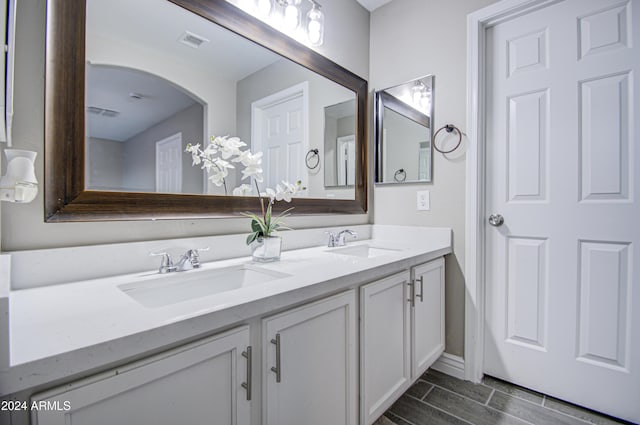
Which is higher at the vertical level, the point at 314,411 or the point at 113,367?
the point at 113,367

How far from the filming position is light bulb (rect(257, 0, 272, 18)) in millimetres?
1422

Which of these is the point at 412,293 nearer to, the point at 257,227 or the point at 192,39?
the point at 257,227

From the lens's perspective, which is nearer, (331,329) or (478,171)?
(331,329)

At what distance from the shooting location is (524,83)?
1597 mm

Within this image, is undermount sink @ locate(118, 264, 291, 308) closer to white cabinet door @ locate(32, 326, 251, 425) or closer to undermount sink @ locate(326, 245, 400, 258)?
white cabinet door @ locate(32, 326, 251, 425)

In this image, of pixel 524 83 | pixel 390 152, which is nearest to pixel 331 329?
pixel 390 152

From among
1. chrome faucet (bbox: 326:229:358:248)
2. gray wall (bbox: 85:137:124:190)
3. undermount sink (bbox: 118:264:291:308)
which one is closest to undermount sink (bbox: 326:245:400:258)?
chrome faucet (bbox: 326:229:358:248)

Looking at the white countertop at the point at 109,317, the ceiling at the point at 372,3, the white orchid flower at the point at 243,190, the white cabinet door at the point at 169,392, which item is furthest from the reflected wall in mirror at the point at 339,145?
the white cabinet door at the point at 169,392

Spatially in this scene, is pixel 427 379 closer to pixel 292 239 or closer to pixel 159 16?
pixel 292 239

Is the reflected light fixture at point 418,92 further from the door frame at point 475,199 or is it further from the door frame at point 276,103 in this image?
the door frame at point 276,103

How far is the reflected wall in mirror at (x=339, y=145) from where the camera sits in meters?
1.88

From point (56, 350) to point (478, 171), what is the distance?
184cm

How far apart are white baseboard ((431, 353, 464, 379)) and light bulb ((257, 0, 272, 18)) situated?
2.11 m

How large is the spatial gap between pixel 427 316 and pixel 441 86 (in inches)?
53.3
